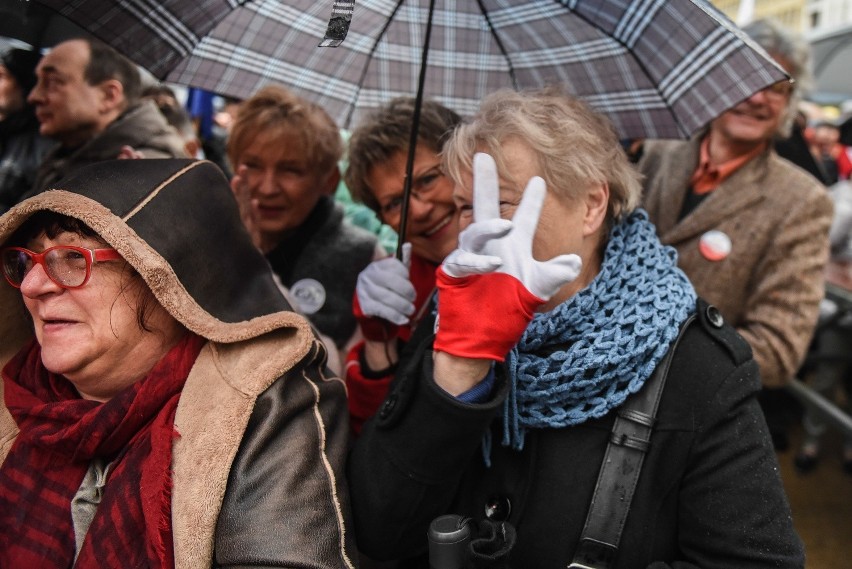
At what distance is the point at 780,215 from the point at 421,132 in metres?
1.28

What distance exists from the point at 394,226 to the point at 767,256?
1.29 meters

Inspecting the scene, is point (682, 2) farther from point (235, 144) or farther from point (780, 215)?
point (235, 144)

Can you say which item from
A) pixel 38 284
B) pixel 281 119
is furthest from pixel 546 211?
pixel 281 119

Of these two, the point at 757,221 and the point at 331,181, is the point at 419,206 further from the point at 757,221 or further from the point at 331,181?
the point at 757,221

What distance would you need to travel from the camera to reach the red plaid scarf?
1368 millimetres

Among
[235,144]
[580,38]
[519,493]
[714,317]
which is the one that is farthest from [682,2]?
[235,144]

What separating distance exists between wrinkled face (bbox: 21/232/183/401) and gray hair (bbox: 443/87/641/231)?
80cm

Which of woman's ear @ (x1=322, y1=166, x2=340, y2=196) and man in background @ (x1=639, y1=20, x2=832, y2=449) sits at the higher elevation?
man in background @ (x1=639, y1=20, x2=832, y2=449)

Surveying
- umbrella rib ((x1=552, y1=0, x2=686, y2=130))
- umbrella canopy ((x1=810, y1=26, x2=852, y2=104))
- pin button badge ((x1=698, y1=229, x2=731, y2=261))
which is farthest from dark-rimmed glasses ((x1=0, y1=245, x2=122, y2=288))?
umbrella canopy ((x1=810, y1=26, x2=852, y2=104))

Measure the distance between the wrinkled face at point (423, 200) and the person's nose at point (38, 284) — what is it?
1.04 m

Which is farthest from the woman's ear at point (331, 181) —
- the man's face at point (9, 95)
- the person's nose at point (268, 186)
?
the man's face at point (9, 95)

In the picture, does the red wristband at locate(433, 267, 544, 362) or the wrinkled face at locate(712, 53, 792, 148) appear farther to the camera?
the wrinkled face at locate(712, 53, 792, 148)

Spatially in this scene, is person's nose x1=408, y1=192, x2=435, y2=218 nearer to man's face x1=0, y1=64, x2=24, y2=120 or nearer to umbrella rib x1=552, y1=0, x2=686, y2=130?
umbrella rib x1=552, y1=0, x2=686, y2=130

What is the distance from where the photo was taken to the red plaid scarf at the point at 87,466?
1.37 metres
